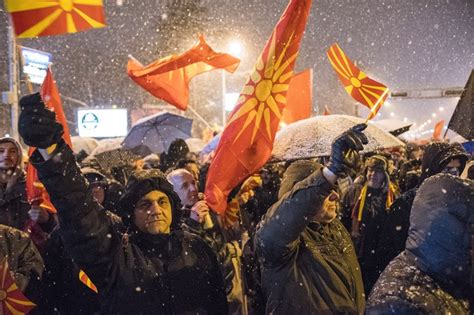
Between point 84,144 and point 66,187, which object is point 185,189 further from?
point 84,144

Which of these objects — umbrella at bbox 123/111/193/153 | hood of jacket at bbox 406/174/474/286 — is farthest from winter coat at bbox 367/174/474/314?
umbrella at bbox 123/111/193/153

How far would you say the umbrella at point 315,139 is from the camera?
4.22 meters

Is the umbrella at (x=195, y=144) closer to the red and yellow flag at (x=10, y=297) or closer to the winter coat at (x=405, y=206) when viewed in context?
the winter coat at (x=405, y=206)

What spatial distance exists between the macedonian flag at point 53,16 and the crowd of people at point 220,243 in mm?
673

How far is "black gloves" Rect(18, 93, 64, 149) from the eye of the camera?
6.49 feet

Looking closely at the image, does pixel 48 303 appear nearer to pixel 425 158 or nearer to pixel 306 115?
pixel 425 158

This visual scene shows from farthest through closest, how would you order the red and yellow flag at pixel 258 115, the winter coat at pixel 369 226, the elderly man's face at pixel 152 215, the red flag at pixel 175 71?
the red flag at pixel 175 71 → the winter coat at pixel 369 226 → the red and yellow flag at pixel 258 115 → the elderly man's face at pixel 152 215

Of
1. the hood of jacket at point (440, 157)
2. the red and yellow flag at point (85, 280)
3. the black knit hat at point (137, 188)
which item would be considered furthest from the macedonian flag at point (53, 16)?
the hood of jacket at point (440, 157)

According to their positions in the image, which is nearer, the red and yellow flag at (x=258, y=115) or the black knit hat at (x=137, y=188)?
the black knit hat at (x=137, y=188)

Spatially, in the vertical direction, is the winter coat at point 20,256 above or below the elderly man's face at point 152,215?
below

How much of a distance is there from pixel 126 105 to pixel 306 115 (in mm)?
38892

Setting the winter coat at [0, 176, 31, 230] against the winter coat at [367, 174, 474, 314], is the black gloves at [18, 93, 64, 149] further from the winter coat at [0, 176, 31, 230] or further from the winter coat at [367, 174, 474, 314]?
the winter coat at [0, 176, 31, 230]

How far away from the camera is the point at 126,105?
148 feet

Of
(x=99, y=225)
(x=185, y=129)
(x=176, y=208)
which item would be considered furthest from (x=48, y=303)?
(x=185, y=129)
